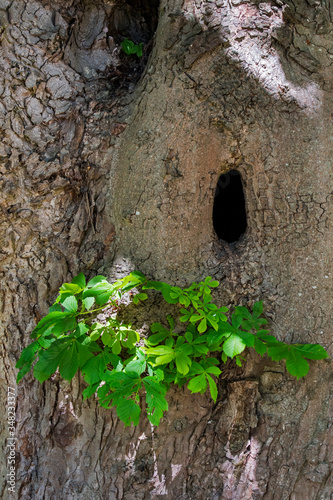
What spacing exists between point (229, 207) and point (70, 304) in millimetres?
1130

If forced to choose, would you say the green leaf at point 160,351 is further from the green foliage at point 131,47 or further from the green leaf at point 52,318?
the green foliage at point 131,47

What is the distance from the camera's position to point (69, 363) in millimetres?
1547

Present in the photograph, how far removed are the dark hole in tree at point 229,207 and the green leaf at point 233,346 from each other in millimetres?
785

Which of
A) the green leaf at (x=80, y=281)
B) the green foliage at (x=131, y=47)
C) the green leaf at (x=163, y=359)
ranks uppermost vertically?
the green foliage at (x=131, y=47)

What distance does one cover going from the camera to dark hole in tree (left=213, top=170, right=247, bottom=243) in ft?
7.38

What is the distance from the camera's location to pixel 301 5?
1841mm

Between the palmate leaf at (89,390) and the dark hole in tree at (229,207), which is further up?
the dark hole in tree at (229,207)

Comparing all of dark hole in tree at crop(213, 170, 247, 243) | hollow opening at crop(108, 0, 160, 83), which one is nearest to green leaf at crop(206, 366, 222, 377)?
dark hole in tree at crop(213, 170, 247, 243)

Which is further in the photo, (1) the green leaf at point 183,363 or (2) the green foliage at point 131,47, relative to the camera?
(2) the green foliage at point 131,47

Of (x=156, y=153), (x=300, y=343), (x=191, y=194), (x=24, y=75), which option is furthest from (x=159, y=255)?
(x=24, y=75)

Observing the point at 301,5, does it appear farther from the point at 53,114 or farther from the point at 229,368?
the point at 229,368

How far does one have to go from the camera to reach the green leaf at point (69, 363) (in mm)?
1531

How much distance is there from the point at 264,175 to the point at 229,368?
862 millimetres


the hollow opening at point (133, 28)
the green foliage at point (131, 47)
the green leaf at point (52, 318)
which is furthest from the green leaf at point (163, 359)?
the green foliage at point (131, 47)
